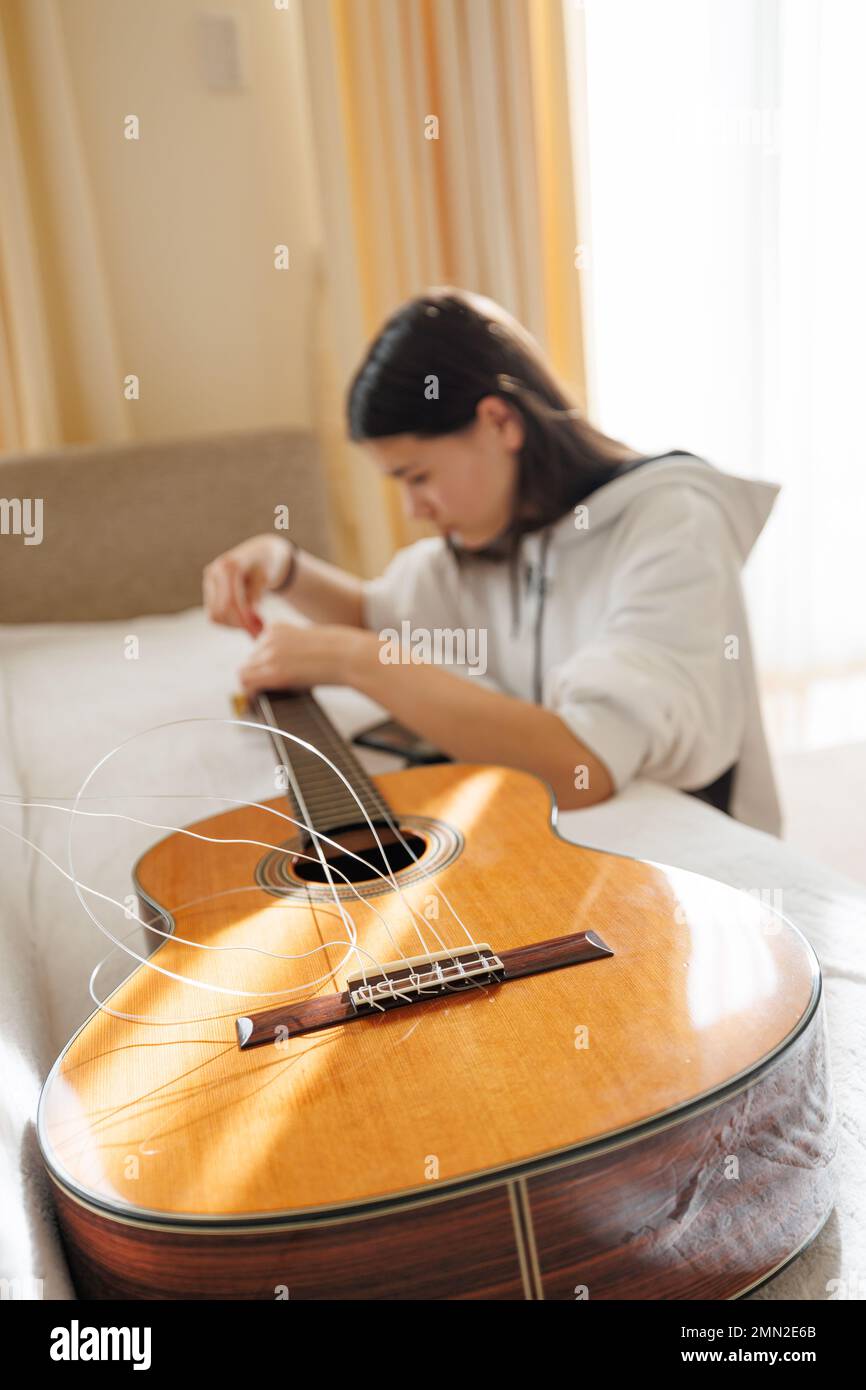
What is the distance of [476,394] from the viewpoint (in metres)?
1.39

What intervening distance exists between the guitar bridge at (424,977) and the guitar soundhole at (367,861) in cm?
21

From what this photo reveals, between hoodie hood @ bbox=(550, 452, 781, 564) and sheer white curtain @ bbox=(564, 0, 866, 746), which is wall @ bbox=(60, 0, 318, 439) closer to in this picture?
sheer white curtain @ bbox=(564, 0, 866, 746)

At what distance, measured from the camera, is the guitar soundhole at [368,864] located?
836 mm

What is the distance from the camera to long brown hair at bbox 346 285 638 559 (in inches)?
53.8

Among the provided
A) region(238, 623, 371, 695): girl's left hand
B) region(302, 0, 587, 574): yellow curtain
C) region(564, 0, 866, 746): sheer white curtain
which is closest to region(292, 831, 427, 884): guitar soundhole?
region(238, 623, 371, 695): girl's left hand

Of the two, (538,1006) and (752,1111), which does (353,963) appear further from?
(752,1111)

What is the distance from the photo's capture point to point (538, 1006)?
0.62 meters

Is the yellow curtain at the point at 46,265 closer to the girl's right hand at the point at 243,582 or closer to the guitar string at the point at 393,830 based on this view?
the girl's right hand at the point at 243,582

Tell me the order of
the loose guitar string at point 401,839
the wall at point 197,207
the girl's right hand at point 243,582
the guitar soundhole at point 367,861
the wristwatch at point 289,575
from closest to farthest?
the loose guitar string at point 401,839 < the guitar soundhole at point 367,861 < the girl's right hand at point 243,582 < the wristwatch at point 289,575 < the wall at point 197,207

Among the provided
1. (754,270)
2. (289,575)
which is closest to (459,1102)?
(289,575)

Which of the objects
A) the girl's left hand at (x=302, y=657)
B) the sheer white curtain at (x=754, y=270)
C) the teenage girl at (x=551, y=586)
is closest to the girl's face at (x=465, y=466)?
the teenage girl at (x=551, y=586)
